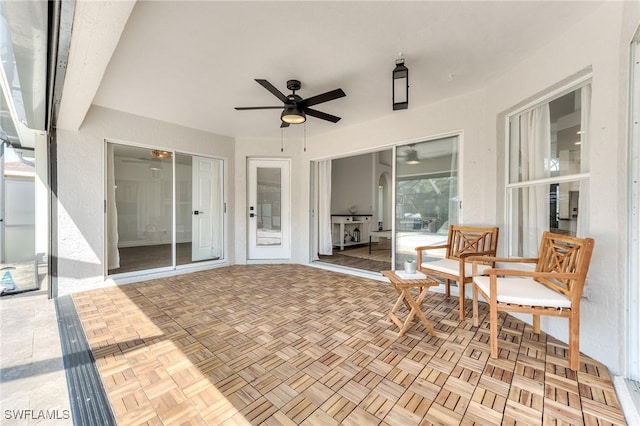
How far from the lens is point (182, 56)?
95.3 inches

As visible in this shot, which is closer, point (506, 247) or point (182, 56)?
point (182, 56)

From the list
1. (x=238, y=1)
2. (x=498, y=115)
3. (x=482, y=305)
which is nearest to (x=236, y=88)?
(x=238, y=1)

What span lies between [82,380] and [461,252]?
3.49m

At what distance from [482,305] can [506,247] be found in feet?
2.29

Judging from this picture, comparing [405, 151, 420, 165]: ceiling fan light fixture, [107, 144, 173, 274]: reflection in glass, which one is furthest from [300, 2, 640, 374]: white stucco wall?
[107, 144, 173, 274]: reflection in glass

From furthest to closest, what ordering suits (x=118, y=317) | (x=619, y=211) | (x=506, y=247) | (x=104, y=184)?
(x=104, y=184), (x=506, y=247), (x=118, y=317), (x=619, y=211)

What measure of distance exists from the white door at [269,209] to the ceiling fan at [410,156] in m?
2.33

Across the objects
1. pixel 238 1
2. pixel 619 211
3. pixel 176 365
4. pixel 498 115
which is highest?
pixel 238 1

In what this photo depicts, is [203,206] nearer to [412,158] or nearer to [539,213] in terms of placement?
[412,158]

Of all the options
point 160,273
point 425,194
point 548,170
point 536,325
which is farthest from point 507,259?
point 160,273

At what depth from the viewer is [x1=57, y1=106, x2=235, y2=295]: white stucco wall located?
3.38m

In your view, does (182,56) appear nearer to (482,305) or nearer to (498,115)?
(498,115)

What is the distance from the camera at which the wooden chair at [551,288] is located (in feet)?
5.77

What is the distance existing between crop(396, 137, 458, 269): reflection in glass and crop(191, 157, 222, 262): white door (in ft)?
10.9
